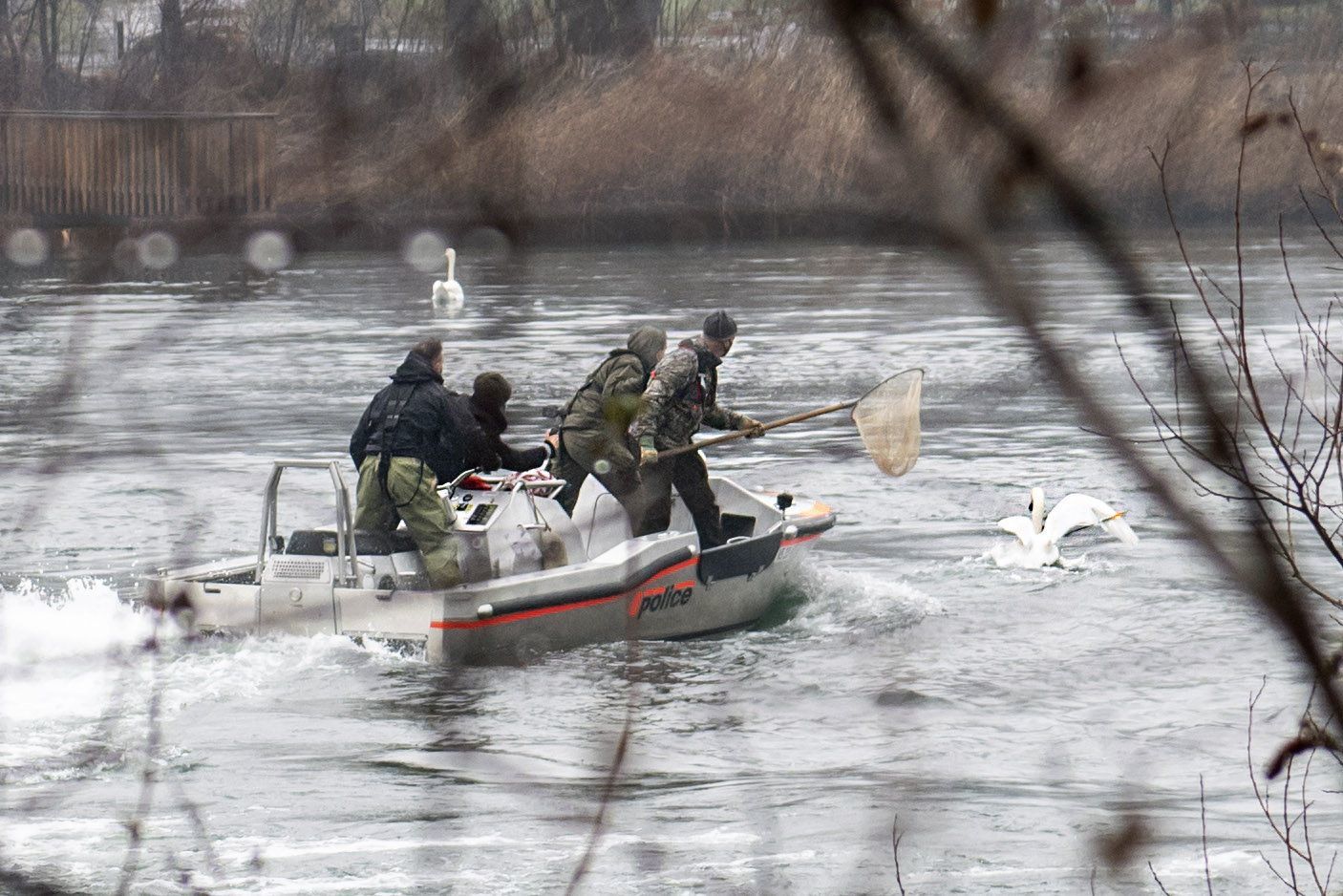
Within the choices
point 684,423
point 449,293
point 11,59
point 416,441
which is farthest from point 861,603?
point 449,293

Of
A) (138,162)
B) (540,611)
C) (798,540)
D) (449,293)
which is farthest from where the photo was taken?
(449,293)

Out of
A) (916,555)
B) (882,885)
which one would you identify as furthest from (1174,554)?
(882,885)

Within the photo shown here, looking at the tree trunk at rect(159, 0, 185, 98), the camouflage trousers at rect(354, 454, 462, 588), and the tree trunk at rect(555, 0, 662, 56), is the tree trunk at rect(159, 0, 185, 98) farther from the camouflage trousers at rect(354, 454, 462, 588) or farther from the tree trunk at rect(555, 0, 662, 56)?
the camouflage trousers at rect(354, 454, 462, 588)

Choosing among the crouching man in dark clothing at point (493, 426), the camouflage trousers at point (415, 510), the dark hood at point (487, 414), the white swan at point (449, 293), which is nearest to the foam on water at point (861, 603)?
the crouching man in dark clothing at point (493, 426)

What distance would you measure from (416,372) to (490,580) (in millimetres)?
1276

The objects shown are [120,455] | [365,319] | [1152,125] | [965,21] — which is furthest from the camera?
[365,319]

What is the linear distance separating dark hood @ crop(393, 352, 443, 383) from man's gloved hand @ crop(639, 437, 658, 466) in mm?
1485

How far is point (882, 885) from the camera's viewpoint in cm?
760

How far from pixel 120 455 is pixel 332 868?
11.3 metres

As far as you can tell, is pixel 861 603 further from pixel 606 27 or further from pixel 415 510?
pixel 606 27

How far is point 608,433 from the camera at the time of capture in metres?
10.6

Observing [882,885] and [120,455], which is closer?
[882,885]

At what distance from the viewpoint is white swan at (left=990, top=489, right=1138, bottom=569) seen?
13.5 metres

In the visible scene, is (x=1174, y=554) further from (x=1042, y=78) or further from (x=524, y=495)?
(x=1042, y=78)
